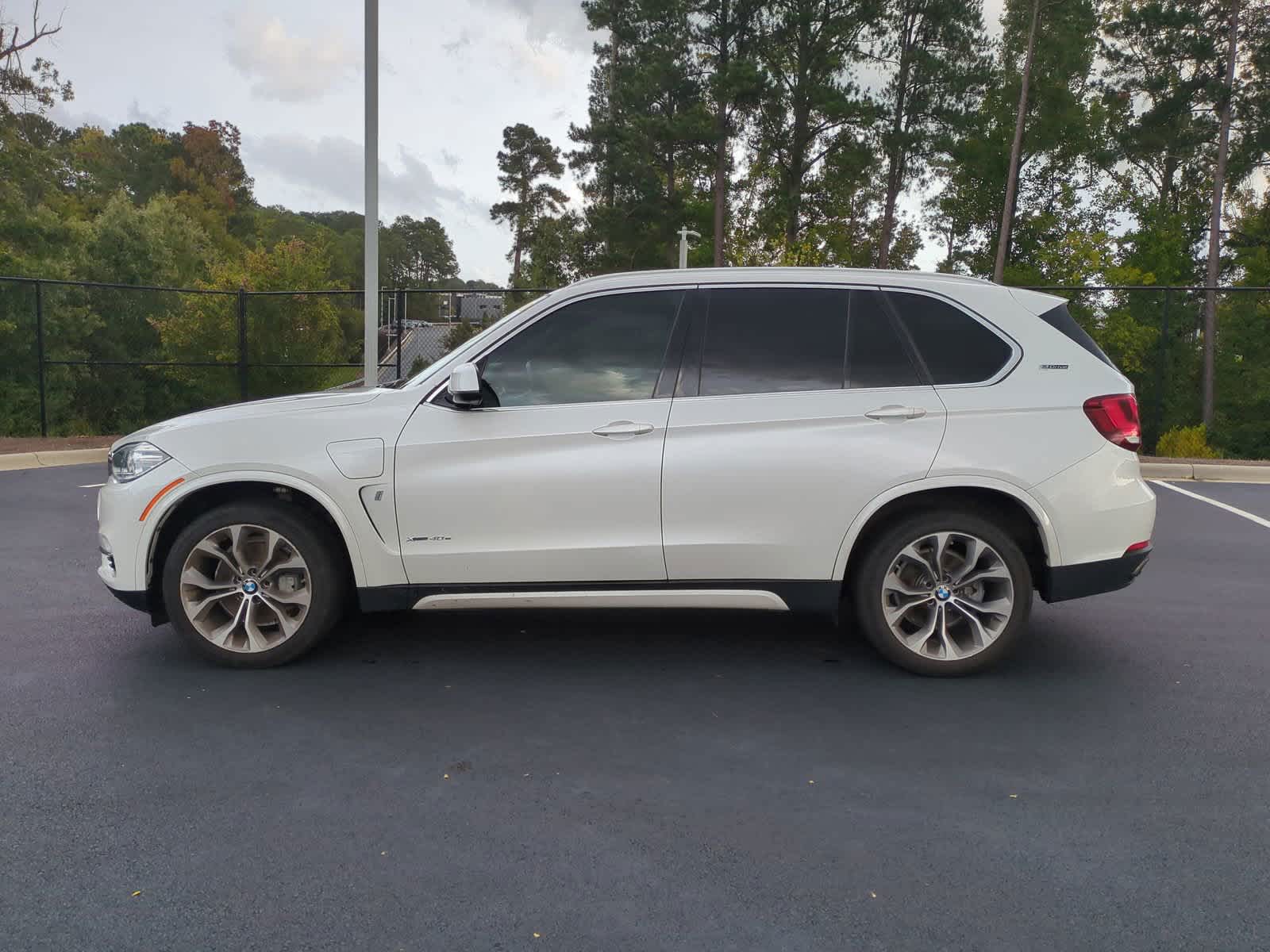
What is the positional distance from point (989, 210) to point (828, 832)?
5295 centimetres

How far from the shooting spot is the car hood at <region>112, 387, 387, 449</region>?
5.14m

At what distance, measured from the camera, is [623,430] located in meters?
4.97

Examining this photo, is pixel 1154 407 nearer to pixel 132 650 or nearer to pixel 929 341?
pixel 929 341

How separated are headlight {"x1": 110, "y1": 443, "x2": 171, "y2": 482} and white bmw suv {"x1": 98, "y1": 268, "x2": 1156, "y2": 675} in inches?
0.4

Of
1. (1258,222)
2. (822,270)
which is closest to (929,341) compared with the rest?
(822,270)

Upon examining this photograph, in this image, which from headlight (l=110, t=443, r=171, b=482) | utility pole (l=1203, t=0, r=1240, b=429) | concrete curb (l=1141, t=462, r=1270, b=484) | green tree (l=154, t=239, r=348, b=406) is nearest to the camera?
headlight (l=110, t=443, r=171, b=482)

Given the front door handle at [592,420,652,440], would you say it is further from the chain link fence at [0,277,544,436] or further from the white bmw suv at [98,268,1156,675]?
the chain link fence at [0,277,544,436]

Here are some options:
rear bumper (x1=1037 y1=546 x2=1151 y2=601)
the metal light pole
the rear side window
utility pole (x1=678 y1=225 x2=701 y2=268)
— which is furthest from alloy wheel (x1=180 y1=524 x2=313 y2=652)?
utility pole (x1=678 y1=225 x2=701 y2=268)

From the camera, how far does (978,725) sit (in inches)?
178

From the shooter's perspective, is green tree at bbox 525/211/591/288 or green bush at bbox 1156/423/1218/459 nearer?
green bush at bbox 1156/423/1218/459

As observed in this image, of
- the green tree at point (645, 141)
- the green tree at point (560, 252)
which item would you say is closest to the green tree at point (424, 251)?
the green tree at point (560, 252)

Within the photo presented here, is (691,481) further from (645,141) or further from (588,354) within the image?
(645,141)

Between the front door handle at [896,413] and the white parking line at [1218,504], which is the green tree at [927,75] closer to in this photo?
the white parking line at [1218,504]

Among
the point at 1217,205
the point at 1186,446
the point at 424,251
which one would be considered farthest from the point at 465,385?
the point at 424,251
